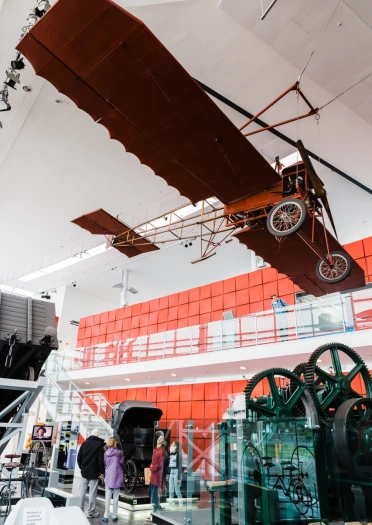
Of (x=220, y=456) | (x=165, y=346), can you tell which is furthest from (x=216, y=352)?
(x=220, y=456)

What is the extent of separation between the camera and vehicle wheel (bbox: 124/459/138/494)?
8.58 metres

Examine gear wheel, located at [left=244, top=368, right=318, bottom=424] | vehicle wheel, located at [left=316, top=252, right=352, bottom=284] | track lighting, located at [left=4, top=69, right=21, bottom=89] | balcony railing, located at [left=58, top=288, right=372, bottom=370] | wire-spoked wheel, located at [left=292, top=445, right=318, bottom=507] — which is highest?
track lighting, located at [left=4, top=69, right=21, bottom=89]

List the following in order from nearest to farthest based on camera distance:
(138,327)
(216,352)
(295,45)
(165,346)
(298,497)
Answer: (298,497) → (295,45) → (216,352) → (165,346) → (138,327)

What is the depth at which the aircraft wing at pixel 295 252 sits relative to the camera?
24.7 feet

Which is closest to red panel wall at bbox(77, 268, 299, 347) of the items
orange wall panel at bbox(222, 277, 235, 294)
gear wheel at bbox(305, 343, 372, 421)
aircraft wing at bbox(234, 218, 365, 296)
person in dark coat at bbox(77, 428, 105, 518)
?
orange wall panel at bbox(222, 277, 235, 294)

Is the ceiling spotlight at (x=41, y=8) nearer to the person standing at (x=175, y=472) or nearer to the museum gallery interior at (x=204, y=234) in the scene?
the museum gallery interior at (x=204, y=234)

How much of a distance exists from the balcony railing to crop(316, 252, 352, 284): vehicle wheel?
1397 millimetres

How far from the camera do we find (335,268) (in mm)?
7586

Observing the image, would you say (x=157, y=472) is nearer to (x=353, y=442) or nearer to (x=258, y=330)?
(x=353, y=442)

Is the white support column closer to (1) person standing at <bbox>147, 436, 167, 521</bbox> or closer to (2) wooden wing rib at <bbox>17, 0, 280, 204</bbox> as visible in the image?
(1) person standing at <bbox>147, 436, 167, 521</bbox>

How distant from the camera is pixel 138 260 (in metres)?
19.8

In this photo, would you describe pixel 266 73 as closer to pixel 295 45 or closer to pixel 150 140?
pixel 295 45

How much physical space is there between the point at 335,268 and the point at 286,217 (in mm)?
2065

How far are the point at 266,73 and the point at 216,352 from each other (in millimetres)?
7106
